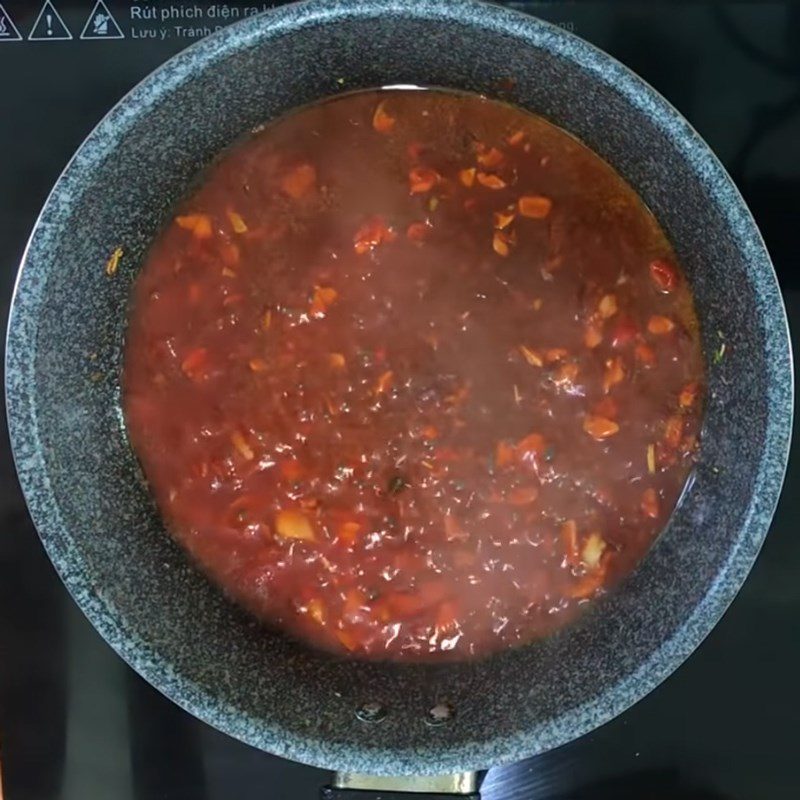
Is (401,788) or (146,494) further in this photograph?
(146,494)

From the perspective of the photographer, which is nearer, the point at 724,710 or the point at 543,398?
the point at 543,398

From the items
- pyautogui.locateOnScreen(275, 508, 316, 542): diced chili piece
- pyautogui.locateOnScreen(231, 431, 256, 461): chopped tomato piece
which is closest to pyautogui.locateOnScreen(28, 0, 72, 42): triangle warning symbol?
pyautogui.locateOnScreen(231, 431, 256, 461): chopped tomato piece

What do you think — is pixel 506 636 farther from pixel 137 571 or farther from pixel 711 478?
pixel 137 571

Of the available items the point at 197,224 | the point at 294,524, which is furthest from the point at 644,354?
the point at 197,224

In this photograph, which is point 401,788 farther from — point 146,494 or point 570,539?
point 146,494

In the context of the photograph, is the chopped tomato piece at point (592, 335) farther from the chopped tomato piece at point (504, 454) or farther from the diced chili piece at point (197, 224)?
the diced chili piece at point (197, 224)

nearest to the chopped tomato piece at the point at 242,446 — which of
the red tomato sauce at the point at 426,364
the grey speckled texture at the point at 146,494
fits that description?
the red tomato sauce at the point at 426,364

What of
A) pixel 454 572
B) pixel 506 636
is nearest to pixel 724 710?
pixel 506 636
